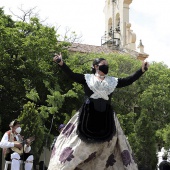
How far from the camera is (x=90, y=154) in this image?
5.78 meters

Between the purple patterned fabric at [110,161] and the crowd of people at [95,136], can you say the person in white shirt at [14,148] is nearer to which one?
the crowd of people at [95,136]

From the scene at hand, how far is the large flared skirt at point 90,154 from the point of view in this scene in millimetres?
5727

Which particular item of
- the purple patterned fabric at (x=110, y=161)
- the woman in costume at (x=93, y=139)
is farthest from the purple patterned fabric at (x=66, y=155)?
the purple patterned fabric at (x=110, y=161)

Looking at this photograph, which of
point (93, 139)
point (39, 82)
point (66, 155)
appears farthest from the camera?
point (39, 82)

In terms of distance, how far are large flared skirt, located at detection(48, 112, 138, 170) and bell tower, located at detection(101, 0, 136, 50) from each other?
51335 millimetres

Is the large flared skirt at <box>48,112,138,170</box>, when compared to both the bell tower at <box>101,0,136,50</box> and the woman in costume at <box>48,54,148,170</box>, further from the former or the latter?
the bell tower at <box>101,0,136,50</box>

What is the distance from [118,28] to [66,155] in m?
56.9

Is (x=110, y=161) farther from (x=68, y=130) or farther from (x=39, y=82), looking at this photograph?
(x=39, y=82)

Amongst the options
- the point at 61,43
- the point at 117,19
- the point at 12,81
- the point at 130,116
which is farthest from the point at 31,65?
the point at 117,19

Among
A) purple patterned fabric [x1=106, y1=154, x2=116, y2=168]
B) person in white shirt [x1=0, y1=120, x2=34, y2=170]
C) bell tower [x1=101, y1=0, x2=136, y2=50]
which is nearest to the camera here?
purple patterned fabric [x1=106, y1=154, x2=116, y2=168]

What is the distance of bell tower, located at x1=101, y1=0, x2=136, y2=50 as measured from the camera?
193ft

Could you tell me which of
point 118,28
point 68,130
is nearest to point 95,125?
point 68,130

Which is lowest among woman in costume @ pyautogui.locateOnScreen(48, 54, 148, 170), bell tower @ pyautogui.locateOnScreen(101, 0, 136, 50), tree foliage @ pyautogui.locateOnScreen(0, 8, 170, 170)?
woman in costume @ pyautogui.locateOnScreen(48, 54, 148, 170)

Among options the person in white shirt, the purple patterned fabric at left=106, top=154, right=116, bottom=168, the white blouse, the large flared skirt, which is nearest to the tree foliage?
the person in white shirt
